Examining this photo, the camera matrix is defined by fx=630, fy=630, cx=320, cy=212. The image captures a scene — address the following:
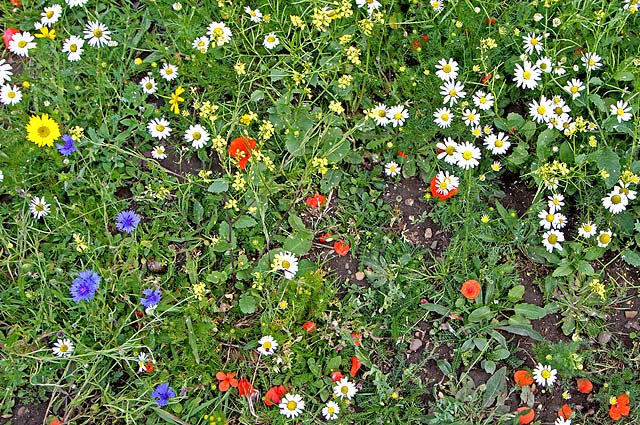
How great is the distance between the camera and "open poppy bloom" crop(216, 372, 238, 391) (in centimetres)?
262

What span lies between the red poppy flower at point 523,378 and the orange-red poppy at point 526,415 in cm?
10

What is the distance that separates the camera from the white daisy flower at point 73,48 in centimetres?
299

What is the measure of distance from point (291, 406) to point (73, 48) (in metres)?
1.94

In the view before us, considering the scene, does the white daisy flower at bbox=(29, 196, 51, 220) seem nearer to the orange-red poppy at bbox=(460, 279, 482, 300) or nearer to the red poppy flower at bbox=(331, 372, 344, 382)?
the red poppy flower at bbox=(331, 372, 344, 382)

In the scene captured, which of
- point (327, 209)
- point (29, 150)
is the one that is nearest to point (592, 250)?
point (327, 209)

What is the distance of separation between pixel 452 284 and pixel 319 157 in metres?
0.82

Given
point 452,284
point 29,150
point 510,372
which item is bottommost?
point 510,372

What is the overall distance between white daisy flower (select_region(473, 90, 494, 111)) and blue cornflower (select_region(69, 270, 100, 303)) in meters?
1.83

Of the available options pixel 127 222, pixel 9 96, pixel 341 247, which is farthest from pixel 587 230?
pixel 9 96

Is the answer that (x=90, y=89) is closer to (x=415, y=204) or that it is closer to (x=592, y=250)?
(x=415, y=204)

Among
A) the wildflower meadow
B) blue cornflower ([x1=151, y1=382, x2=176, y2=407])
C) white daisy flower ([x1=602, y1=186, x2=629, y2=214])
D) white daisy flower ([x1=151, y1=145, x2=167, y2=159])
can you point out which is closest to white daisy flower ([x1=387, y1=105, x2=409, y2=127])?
the wildflower meadow

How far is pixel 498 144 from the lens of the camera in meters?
2.83

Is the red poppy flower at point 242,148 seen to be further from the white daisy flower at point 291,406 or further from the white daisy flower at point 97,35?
the white daisy flower at point 291,406

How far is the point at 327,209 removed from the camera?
2891 millimetres
